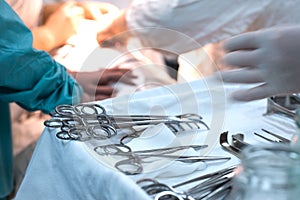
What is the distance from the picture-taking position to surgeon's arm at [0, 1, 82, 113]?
896 millimetres

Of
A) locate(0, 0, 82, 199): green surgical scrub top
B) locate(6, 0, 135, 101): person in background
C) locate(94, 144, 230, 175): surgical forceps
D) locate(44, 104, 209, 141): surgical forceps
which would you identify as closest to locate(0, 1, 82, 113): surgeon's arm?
locate(0, 0, 82, 199): green surgical scrub top

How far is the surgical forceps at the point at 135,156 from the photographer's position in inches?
18.8

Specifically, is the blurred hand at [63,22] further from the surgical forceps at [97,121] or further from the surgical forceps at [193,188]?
the surgical forceps at [193,188]

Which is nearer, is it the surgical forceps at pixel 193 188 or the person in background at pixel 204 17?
the surgical forceps at pixel 193 188

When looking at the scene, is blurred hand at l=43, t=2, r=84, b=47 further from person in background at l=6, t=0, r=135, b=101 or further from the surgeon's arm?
the surgeon's arm

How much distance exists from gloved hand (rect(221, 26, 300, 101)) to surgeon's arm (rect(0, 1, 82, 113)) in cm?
44

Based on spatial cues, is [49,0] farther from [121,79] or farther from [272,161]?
[272,161]

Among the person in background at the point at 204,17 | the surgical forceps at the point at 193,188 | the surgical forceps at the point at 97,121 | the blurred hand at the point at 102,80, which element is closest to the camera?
the surgical forceps at the point at 193,188

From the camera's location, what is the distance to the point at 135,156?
495mm

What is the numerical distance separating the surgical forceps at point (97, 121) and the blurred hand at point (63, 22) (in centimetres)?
81

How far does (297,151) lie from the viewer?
0.32m

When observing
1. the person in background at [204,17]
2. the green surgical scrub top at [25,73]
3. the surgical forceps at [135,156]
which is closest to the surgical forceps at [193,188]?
the surgical forceps at [135,156]

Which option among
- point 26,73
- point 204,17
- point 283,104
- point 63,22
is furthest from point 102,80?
point 63,22

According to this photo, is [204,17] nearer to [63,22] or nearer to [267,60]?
[63,22]
